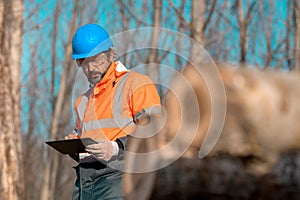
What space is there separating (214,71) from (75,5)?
16.9 m

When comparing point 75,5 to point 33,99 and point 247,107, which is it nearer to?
point 33,99

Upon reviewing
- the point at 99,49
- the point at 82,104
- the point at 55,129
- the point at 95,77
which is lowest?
the point at 55,129

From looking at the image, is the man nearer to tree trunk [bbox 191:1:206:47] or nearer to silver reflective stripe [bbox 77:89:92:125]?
silver reflective stripe [bbox 77:89:92:125]

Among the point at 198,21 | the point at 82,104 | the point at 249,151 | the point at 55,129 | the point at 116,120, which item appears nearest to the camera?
the point at 249,151

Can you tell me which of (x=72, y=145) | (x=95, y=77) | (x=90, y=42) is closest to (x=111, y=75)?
(x=95, y=77)

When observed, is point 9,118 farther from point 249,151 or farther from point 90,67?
point 249,151

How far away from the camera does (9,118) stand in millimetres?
8469

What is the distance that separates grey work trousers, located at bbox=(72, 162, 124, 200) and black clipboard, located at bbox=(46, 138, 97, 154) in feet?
0.27

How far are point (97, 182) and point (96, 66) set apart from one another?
0.54 meters

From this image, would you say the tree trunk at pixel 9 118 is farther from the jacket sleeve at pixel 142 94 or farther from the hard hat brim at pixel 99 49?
the jacket sleeve at pixel 142 94

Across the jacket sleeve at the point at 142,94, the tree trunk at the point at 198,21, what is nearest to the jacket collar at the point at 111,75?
the jacket sleeve at the point at 142,94

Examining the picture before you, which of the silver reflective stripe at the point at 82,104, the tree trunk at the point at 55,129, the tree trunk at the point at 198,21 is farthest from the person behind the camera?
the tree trunk at the point at 55,129

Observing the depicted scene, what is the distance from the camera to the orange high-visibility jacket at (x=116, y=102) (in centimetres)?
309

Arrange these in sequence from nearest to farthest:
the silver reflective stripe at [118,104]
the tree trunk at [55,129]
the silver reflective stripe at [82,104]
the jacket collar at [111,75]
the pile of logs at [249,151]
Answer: the pile of logs at [249,151], the silver reflective stripe at [118,104], the jacket collar at [111,75], the silver reflective stripe at [82,104], the tree trunk at [55,129]
